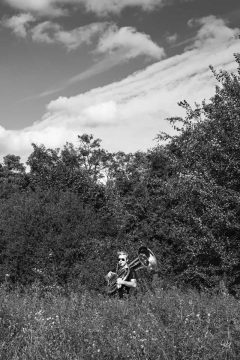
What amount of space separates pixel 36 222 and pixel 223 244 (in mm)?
8027

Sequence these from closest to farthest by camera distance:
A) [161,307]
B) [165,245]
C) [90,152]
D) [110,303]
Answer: [161,307], [110,303], [165,245], [90,152]

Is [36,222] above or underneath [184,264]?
above

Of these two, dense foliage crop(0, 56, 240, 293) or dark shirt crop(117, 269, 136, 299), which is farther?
dense foliage crop(0, 56, 240, 293)

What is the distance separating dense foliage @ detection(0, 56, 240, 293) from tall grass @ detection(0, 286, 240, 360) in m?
5.42

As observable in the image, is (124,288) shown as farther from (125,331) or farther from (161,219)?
(161,219)

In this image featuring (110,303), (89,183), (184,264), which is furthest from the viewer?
(89,183)

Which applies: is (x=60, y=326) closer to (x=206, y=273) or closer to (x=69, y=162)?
(x=206, y=273)

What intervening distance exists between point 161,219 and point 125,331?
12911mm

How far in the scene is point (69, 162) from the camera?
121 feet

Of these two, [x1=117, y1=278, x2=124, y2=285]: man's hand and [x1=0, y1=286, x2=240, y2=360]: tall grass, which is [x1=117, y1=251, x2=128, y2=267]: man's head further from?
[x1=0, y1=286, x2=240, y2=360]: tall grass

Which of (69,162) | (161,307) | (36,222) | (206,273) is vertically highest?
(69,162)

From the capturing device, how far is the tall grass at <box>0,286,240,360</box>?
435 cm

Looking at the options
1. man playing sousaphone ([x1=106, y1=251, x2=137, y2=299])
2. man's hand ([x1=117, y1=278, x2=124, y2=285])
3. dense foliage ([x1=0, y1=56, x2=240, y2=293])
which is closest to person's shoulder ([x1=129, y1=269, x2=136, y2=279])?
man playing sousaphone ([x1=106, y1=251, x2=137, y2=299])

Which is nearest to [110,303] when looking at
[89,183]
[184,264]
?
[184,264]
